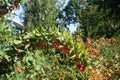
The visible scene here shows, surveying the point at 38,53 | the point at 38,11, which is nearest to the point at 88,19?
the point at 38,11

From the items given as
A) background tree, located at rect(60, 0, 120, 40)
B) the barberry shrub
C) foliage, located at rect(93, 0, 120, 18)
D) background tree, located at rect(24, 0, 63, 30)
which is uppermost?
the barberry shrub

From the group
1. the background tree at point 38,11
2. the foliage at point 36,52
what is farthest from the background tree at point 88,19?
the foliage at point 36,52

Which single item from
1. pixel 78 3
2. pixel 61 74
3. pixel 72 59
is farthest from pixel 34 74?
pixel 78 3

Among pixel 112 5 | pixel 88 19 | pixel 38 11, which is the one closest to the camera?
pixel 112 5

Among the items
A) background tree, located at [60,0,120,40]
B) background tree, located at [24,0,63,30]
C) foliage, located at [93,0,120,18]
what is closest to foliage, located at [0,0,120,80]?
foliage, located at [93,0,120,18]

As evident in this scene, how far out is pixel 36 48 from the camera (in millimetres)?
4840

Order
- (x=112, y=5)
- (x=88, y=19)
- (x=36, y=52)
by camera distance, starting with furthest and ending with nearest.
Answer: (x=88, y=19) < (x=112, y=5) < (x=36, y=52)

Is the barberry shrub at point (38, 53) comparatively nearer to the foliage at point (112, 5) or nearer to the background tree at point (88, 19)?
the foliage at point (112, 5)

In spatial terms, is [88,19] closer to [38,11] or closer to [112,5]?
[38,11]

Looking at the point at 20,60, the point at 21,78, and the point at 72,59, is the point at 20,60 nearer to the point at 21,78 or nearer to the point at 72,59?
the point at 21,78

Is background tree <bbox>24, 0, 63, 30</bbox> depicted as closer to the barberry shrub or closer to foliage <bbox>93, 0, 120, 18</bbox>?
foliage <bbox>93, 0, 120, 18</bbox>

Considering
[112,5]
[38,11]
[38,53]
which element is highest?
[38,53]

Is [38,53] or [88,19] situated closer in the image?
[38,53]

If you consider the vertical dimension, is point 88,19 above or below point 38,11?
below
